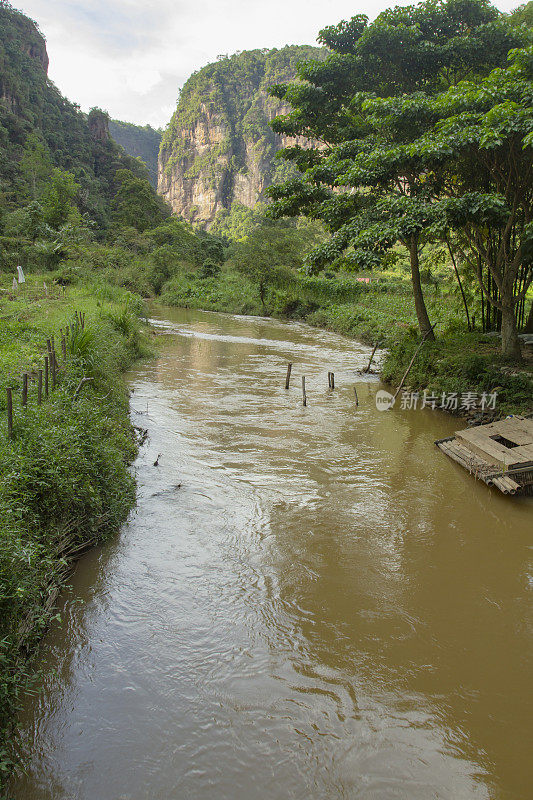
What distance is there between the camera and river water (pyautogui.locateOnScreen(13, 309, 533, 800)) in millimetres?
2914

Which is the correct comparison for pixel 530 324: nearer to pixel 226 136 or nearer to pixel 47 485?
pixel 47 485

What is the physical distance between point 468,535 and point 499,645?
6.15 feet

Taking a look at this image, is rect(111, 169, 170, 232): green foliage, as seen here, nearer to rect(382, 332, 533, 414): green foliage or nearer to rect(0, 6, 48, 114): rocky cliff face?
rect(0, 6, 48, 114): rocky cliff face

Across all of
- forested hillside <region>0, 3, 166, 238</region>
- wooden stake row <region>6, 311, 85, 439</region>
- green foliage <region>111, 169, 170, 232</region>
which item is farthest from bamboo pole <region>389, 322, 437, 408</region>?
green foliage <region>111, 169, 170, 232</region>

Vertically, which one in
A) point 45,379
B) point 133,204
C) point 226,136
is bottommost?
point 45,379

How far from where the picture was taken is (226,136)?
4050 inches

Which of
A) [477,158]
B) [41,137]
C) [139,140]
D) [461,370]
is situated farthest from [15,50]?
[139,140]

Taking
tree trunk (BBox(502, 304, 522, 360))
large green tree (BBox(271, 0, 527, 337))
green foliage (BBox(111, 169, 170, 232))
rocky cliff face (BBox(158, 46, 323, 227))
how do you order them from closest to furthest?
large green tree (BBox(271, 0, 527, 337))
tree trunk (BBox(502, 304, 522, 360))
green foliage (BBox(111, 169, 170, 232))
rocky cliff face (BBox(158, 46, 323, 227))

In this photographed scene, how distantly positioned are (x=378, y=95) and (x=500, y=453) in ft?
33.0

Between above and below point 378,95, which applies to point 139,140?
above

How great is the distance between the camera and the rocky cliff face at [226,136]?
319 ft

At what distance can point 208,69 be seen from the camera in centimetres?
11219

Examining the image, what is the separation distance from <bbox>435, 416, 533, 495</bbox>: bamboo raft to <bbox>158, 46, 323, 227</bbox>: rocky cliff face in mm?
93593

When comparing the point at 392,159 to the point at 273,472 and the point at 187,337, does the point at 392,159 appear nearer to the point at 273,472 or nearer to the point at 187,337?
the point at 273,472
